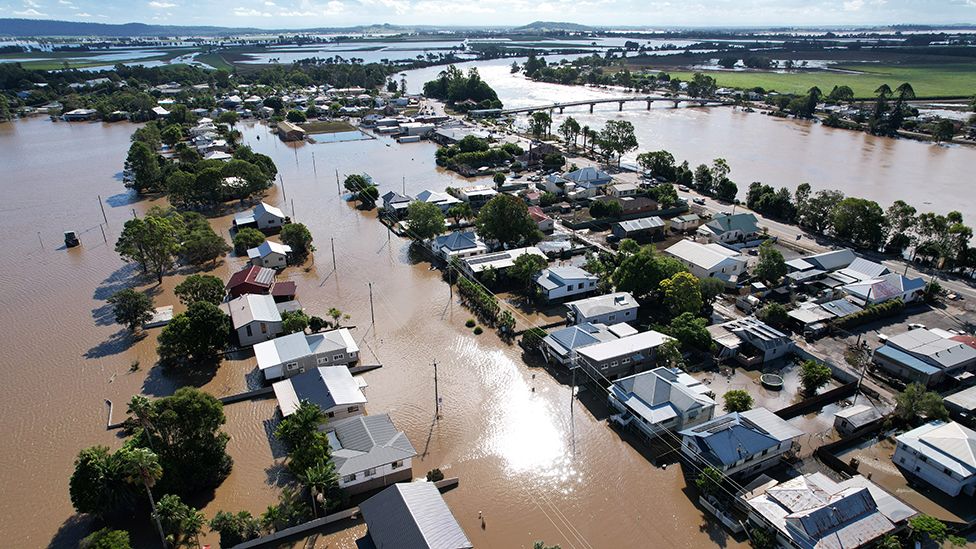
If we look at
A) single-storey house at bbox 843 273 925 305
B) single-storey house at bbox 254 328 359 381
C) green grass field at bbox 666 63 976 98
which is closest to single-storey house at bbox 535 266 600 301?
single-storey house at bbox 254 328 359 381

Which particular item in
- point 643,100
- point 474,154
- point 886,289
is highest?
point 643,100

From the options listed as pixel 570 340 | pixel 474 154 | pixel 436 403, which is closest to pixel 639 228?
pixel 570 340

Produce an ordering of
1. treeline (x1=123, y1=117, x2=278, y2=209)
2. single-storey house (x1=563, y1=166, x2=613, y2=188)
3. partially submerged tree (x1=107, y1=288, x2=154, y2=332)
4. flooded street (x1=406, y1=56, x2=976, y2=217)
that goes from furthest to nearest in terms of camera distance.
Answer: flooded street (x1=406, y1=56, x2=976, y2=217) → single-storey house (x1=563, y1=166, x2=613, y2=188) → treeline (x1=123, y1=117, x2=278, y2=209) → partially submerged tree (x1=107, y1=288, x2=154, y2=332)

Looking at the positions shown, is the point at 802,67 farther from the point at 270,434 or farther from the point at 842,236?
the point at 270,434

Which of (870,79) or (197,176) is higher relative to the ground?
(870,79)

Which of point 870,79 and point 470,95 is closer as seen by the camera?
point 470,95

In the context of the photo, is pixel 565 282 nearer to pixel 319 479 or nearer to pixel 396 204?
pixel 319 479

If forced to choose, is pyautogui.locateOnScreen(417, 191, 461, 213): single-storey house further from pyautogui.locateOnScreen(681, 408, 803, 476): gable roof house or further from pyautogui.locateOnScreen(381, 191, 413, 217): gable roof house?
pyautogui.locateOnScreen(681, 408, 803, 476): gable roof house
